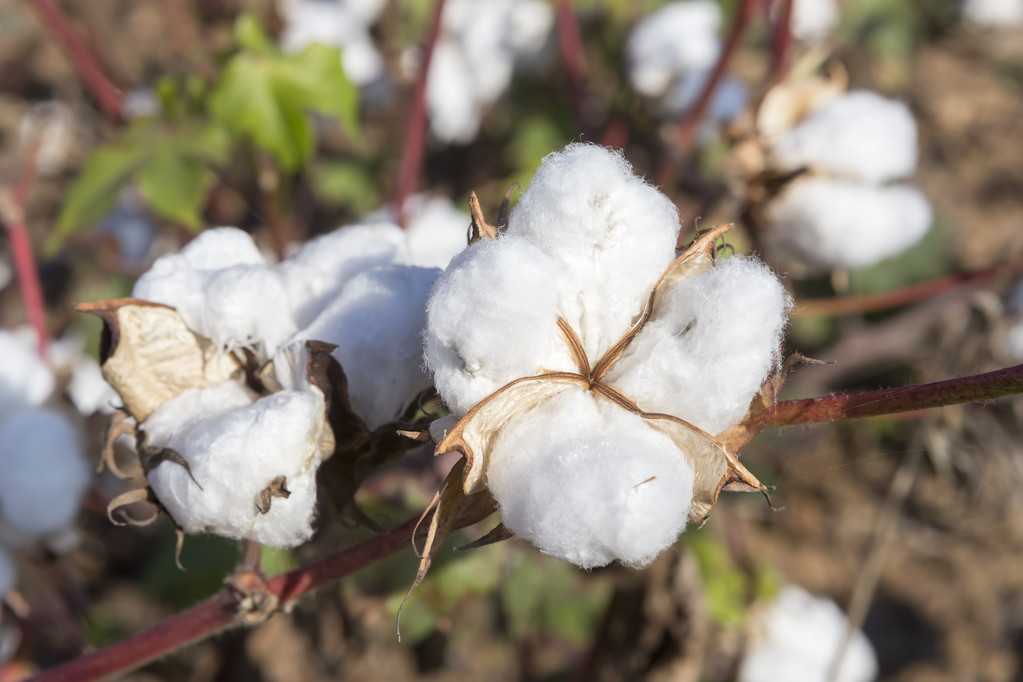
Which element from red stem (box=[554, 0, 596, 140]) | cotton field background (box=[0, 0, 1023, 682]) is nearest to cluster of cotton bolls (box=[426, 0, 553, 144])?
cotton field background (box=[0, 0, 1023, 682])

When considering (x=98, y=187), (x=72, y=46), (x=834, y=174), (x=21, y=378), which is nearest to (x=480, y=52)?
(x=72, y=46)

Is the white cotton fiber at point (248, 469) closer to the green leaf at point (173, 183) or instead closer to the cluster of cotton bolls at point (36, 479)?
the cluster of cotton bolls at point (36, 479)

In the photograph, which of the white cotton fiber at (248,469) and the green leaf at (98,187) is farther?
the green leaf at (98,187)

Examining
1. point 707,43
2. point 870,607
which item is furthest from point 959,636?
point 707,43

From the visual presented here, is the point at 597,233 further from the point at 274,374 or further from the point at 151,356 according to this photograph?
the point at 151,356

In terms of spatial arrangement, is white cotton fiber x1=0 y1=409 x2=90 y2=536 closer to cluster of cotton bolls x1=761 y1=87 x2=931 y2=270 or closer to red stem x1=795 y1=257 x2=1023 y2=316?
cluster of cotton bolls x1=761 y1=87 x2=931 y2=270

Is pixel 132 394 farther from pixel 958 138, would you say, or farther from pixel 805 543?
pixel 958 138

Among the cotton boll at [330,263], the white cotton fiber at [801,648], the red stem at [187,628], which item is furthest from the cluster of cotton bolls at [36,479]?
the white cotton fiber at [801,648]

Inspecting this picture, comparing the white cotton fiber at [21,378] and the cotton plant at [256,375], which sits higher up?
the cotton plant at [256,375]
